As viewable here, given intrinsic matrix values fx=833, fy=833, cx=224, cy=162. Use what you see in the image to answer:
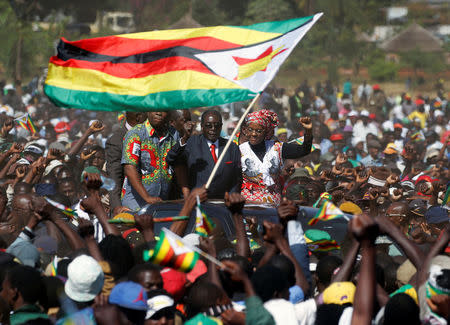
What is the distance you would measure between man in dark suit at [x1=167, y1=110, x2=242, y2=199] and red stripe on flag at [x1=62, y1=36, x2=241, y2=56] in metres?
0.91

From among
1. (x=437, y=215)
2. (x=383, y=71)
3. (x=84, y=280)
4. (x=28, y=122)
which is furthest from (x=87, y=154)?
(x=383, y=71)

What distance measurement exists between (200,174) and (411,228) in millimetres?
1926

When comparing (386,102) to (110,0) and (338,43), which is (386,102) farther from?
(110,0)

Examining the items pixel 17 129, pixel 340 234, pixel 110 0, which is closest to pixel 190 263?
Result: pixel 340 234

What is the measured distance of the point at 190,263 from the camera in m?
4.46

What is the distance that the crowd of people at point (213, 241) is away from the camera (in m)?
4.23

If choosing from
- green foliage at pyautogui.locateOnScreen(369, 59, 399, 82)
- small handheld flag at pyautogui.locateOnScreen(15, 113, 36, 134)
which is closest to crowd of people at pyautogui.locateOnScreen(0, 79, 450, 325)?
small handheld flag at pyautogui.locateOnScreen(15, 113, 36, 134)

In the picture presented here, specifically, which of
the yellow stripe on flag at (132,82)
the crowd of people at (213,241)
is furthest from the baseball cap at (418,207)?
the yellow stripe on flag at (132,82)

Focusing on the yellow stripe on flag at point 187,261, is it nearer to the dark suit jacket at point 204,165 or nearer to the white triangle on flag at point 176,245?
the white triangle on flag at point 176,245

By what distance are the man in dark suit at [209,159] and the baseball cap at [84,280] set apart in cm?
279

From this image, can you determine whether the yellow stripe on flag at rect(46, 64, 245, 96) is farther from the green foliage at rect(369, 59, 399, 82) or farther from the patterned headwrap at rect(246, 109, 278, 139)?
the green foliage at rect(369, 59, 399, 82)

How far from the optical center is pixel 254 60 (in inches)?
257

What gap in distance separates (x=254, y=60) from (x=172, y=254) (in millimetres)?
2532

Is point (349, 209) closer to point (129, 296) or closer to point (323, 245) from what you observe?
point (323, 245)
